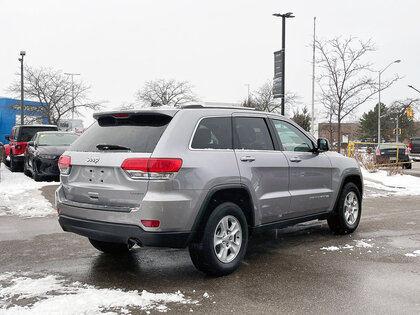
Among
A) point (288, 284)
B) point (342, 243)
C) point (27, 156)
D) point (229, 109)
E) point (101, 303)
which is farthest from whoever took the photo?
point (27, 156)

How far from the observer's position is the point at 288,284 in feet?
15.4

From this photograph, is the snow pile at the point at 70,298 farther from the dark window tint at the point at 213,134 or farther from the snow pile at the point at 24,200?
the snow pile at the point at 24,200

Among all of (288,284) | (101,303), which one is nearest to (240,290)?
(288,284)

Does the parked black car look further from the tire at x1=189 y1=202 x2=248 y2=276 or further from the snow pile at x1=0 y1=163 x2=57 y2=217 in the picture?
the tire at x1=189 y1=202 x2=248 y2=276

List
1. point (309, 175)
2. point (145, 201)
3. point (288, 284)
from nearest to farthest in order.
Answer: point (145, 201), point (288, 284), point (309, 175)

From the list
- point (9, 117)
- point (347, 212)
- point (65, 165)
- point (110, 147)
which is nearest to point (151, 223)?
point (110, 147)

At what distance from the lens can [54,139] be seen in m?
15.1

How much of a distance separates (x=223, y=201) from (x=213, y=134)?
721 millimetres

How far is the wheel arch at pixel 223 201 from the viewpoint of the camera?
4.59 metres

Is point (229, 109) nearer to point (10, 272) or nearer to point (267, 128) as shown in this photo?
point (267, 128)

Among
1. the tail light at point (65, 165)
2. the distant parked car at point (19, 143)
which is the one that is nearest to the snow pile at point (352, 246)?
the tail light at point (65, 165)

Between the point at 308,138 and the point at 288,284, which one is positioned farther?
the point at 308,138

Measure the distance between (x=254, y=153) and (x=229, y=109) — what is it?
0.59 meters

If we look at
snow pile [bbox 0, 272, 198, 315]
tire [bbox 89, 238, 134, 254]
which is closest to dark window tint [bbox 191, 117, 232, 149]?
snow pile [bbox 0, 272, 198, 315]
